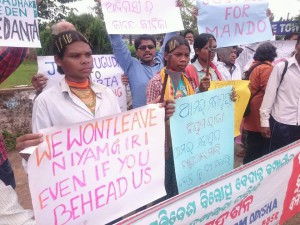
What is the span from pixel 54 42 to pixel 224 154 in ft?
4.96

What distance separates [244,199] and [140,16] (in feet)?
5.85

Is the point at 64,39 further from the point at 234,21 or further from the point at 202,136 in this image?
the point at 234,21

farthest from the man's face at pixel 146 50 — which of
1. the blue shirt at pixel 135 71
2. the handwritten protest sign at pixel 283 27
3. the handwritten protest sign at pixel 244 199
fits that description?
the handwritten protest sign at pixel 283 27

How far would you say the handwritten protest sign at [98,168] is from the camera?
1.57 m

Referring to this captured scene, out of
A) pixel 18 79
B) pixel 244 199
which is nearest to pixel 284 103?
pixel 244 199

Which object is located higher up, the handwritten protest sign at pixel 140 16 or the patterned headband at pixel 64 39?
the handwritten protest sign at pixel 140 16

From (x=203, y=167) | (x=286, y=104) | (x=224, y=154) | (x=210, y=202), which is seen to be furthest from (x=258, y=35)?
(x=210, y=202)

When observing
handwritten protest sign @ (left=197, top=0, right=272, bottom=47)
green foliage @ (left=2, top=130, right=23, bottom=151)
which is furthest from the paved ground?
handwritten protest sign @ (left=197, top=0, right=272, bottom=47)

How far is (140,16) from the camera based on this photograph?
291 cm

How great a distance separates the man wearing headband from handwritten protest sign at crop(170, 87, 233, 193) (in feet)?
1.84

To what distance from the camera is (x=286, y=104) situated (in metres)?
3.11

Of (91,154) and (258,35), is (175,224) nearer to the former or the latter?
(91,154)

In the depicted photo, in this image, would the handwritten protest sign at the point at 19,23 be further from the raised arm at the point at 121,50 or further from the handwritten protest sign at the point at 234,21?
the handwritten protest sign at the point at 234,21

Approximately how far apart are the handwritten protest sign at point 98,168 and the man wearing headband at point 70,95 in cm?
14
